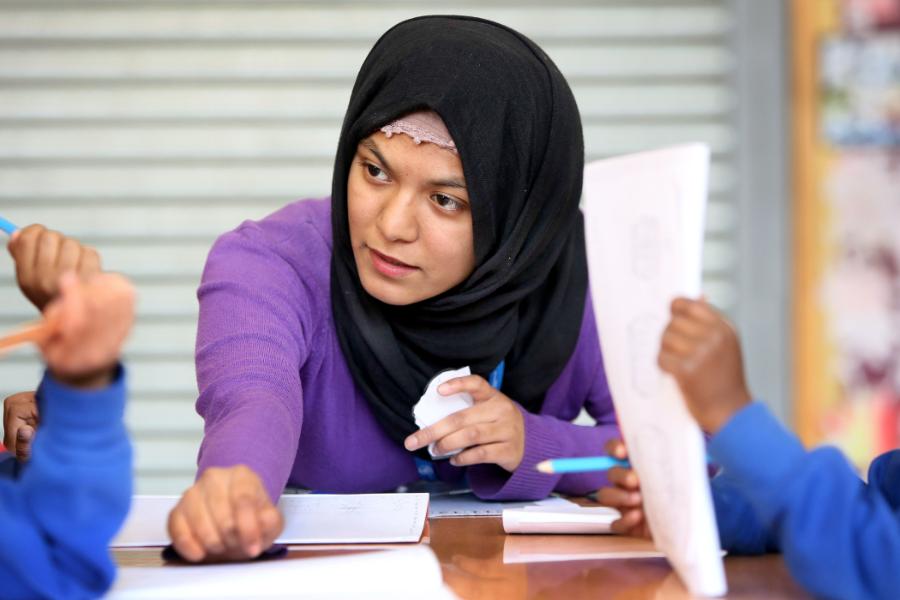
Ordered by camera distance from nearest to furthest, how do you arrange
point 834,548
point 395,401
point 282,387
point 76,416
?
point 76,416 → point 834,548 → point 282,387 → point 395,401

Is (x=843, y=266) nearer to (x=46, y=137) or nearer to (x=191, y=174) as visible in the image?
(x=191, y=174)

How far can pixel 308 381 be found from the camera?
171 cm

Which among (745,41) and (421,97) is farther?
(745,41)

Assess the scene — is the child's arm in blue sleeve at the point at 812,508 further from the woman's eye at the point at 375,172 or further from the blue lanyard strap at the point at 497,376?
the blue lanyard strap at the point at 497,376

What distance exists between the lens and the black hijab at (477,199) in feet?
5.12

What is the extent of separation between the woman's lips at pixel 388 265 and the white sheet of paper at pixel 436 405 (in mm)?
161

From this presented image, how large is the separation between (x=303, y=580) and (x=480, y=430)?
23.7 inches

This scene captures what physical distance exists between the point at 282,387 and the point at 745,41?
2091mm

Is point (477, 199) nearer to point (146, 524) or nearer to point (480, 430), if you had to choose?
point (480, 430)

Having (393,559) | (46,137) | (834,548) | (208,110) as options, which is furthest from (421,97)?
(46,137)

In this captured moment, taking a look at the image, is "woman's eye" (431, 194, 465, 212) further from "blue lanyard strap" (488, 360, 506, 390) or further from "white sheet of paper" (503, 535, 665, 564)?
"white sheet of paper" (503, 535, 665, 564)

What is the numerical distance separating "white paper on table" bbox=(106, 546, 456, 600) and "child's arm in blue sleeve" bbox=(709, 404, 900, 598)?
10.7 inches

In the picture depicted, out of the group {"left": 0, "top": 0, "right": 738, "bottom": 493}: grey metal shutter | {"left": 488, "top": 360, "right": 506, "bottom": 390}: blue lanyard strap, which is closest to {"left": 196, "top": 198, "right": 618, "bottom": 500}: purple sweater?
{"left": 488, "top": 360, "right": 506, "bottom": 390}: blue lanyard strap

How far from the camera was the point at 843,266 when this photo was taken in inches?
121
